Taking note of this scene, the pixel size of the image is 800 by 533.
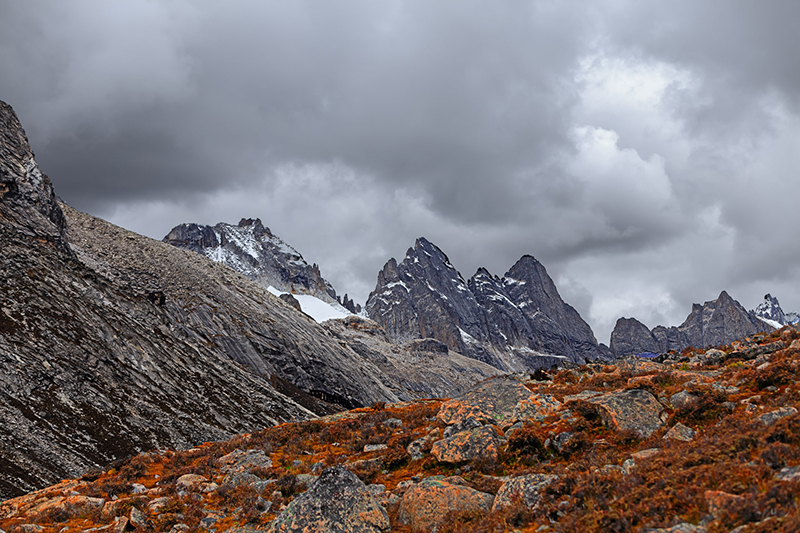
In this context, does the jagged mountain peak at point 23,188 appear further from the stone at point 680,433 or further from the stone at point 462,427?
the stone at point 680,433

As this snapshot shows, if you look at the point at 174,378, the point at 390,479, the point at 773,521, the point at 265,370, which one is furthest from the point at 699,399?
the point at 265,370

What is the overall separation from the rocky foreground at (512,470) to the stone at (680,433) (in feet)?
0.13

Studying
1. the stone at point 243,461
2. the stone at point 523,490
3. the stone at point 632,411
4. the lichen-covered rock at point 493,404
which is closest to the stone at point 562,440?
the stone at point 632,411

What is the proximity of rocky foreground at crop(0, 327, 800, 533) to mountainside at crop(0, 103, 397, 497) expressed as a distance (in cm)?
1546

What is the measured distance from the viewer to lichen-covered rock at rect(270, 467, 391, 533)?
34.5ft

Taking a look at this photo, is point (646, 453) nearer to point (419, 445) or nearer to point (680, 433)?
point (680, 433)

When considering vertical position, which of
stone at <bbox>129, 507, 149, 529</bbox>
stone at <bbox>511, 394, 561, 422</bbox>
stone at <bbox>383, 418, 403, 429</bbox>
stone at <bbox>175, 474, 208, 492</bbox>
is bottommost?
stone at <bbox>129, 507, 149, 529</bbox>

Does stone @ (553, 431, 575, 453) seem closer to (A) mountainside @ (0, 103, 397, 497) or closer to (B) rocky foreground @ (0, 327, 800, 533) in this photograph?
(B) rocky foreground @ (0, 327, 800, 533)

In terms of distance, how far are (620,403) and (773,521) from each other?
27.0ft

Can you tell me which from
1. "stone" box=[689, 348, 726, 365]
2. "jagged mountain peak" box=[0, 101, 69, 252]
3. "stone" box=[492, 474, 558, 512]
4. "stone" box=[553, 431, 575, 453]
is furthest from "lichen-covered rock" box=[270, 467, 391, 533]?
"jagged mountain peak" box=[0, 101, 69, 252]

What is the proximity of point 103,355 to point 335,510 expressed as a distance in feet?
144

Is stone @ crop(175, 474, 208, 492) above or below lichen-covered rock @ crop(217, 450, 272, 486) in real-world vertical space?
below

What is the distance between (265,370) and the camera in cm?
8675

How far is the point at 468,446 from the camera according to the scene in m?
14.5
